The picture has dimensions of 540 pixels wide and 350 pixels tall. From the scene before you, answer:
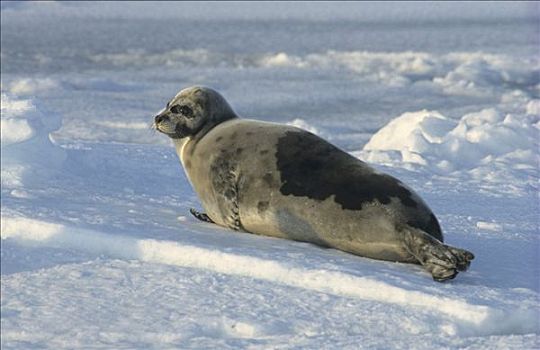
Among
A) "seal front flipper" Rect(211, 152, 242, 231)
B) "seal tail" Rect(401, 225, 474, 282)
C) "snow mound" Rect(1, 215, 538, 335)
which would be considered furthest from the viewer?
"seal front flipper" Rect(211, 152, 242, 231)

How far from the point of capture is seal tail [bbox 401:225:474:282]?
2.67 metres

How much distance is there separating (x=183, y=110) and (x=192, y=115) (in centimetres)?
5

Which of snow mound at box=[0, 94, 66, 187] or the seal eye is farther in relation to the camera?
snow mound at box=[0, 94, 66, 187]

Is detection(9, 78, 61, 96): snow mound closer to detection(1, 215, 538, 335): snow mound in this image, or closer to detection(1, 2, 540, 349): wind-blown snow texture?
detection(1, 2, 540, 349): wind-blown snow texture

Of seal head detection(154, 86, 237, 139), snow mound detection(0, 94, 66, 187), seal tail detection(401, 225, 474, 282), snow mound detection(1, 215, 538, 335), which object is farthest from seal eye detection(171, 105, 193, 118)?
seal tail detection(401, 225, 474, 282)

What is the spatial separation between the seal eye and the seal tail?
3.94ft

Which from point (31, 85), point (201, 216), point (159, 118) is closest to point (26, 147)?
point (159, 118)

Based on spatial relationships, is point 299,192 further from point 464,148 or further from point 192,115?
point 464,148

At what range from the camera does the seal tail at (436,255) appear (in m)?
2.67

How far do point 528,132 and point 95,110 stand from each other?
4.98 metres

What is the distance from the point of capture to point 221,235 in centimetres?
314

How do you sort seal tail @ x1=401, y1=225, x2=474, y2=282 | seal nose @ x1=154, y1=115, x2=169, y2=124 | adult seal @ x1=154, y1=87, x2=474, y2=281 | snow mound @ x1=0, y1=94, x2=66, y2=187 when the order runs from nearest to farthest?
seal tail @ x1=401, y1=225, x2=474, y2=282 < adult seal @ x1=154, y1=87, x2=474, y2=281 < seal nose @ x1=154, y1=115, x2=169, y2=124 < snow mound @ x1=0, y1=94, x2=66, y2=187

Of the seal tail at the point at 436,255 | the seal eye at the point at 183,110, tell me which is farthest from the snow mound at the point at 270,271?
Result: the seal eye at the point at 183,110

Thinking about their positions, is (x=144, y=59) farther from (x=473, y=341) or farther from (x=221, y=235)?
(x=473, y=341)
